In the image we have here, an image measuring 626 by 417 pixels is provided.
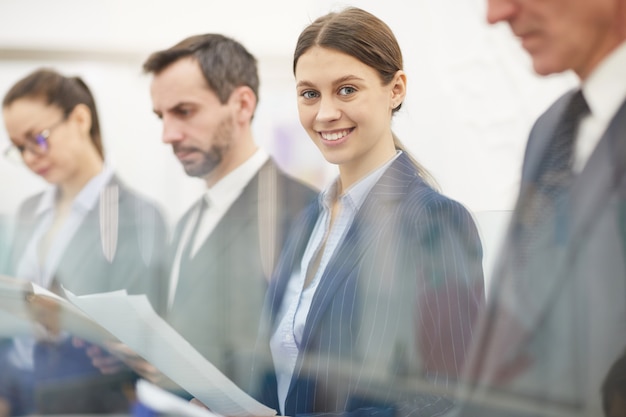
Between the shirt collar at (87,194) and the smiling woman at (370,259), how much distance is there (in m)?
0.79

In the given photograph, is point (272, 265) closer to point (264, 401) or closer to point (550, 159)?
point (264, 401)

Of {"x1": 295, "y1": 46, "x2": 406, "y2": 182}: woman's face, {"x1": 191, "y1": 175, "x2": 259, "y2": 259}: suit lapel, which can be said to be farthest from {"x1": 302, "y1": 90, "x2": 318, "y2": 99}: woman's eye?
{"x1": 191, "y1": 175, "x2": 259, "y2": 259}: suit lapel

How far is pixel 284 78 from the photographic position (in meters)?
1.79

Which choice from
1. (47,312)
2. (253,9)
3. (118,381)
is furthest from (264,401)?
(253,9)

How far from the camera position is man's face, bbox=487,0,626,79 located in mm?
1277

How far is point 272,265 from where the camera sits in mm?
1848

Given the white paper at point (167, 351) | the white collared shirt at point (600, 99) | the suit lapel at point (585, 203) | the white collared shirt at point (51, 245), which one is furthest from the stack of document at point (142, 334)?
the white collared shirt at point (600, 99)

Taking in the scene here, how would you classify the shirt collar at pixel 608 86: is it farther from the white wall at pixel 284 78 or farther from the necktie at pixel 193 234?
the necktie at pixel 193 234

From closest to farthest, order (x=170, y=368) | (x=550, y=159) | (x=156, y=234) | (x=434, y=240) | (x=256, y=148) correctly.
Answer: (x=550, y=159)
(x=434, y=240)
(x=170, y=368)
(x=256, y=148)
(x=156, y=234)

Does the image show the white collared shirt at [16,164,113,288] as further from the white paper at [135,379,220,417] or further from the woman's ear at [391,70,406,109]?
the white paper at [135,379,220,417]

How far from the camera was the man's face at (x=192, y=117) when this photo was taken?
78.5 inches

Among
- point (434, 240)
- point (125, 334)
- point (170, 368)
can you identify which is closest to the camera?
point (434, 240)

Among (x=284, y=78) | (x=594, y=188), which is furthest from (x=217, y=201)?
(x=594, y=188)

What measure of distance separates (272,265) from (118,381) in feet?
1.72
